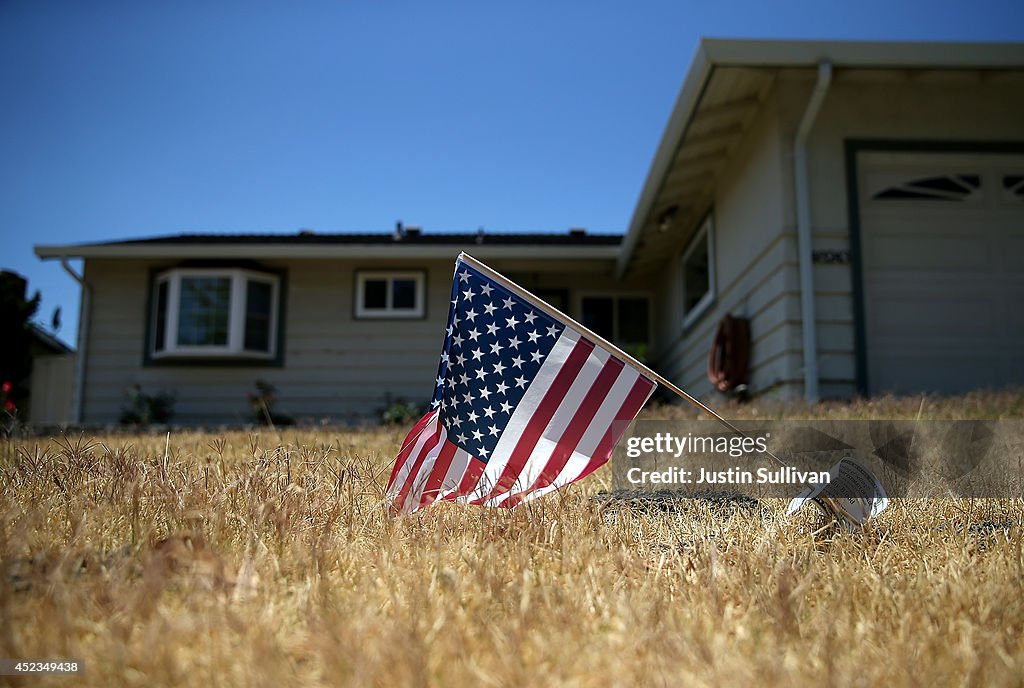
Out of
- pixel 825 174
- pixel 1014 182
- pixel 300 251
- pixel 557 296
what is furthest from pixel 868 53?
pixel 300 251

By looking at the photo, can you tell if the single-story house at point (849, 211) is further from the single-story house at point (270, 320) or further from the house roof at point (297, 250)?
the single-story house at point (270, 320)

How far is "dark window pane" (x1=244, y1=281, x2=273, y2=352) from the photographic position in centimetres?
1316

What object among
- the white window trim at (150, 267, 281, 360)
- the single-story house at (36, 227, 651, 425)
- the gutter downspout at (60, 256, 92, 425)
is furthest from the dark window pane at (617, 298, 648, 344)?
the gutter downspout at (60, 256, 92, 425)

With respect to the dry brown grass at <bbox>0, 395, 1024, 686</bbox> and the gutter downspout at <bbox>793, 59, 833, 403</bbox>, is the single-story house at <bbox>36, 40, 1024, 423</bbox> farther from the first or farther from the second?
the dry brown grass at <bbox>0, 395, 1024, 686</bbox>

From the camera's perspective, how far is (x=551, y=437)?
142 inches

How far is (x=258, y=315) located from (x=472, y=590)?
1170cm

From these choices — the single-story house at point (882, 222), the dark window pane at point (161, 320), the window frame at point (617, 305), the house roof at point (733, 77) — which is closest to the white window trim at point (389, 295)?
the window frame at point (617, 305)

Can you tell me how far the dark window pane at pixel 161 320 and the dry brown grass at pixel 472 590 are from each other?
1023 centimetres

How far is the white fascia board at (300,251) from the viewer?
13.0m

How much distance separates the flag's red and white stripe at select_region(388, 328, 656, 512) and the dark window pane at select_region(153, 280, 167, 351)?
35.4 ft

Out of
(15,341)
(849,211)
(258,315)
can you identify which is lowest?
(15,341)

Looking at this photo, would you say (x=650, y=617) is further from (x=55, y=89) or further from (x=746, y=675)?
(x=55, y=89)

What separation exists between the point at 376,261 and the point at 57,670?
40.2 feet

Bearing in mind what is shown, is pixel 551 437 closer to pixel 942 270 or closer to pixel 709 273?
pixel 942 270
